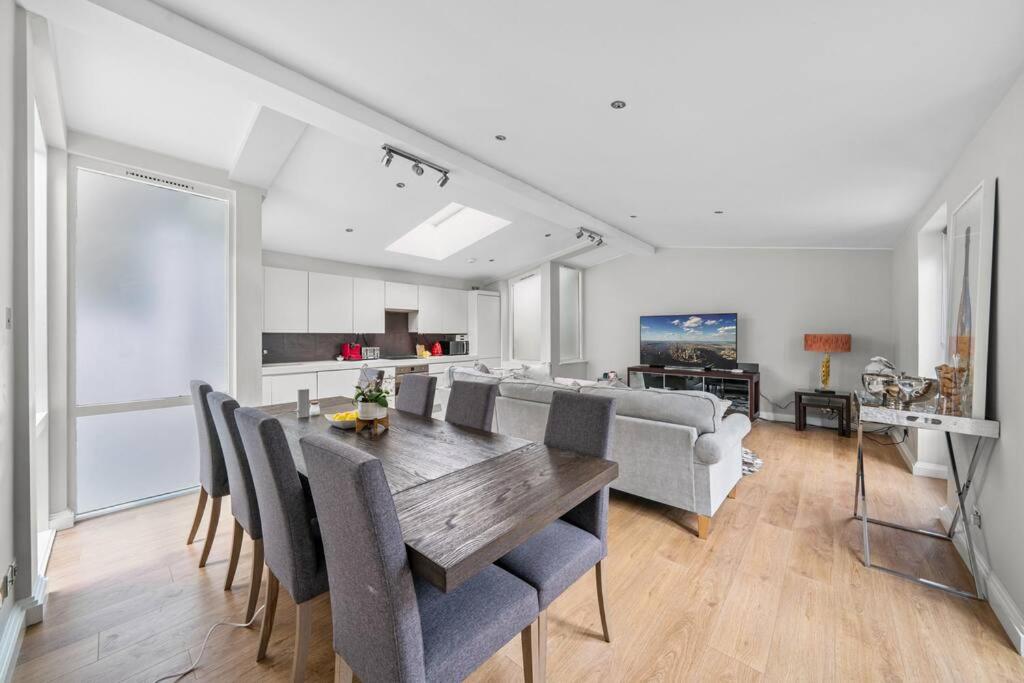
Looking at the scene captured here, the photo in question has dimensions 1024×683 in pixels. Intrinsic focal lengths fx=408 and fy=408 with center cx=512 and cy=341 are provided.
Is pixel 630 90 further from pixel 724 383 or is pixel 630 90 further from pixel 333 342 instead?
pixel 333 342

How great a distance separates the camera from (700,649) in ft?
5.34

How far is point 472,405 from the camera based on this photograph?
2.37m

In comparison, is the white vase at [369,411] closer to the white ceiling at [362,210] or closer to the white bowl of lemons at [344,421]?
the white bowl of lemons at [344,421]

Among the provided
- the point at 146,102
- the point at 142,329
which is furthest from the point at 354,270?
the point at 146,102

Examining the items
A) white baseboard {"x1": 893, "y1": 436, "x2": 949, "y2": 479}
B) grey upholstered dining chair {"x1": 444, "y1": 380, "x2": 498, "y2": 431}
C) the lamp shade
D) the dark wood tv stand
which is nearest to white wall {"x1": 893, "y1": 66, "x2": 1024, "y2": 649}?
white baseboard {"x1": 893, "y1": 436, "x2": 949, "y2": 479}

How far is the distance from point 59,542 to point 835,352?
7.36 meters

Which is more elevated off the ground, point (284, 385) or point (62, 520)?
point (284, 385)

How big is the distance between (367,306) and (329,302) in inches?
21.5

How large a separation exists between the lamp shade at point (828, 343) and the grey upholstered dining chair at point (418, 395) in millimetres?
4780

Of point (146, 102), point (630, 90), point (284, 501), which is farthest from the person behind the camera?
point (146, 102)

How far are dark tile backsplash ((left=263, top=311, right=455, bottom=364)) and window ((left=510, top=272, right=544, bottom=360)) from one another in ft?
3.86

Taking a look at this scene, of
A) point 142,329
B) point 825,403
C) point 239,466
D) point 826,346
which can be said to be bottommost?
point 825,403

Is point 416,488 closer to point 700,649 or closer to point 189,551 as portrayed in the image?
point 700,649

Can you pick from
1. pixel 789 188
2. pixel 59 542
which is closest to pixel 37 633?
pixel 59 542
